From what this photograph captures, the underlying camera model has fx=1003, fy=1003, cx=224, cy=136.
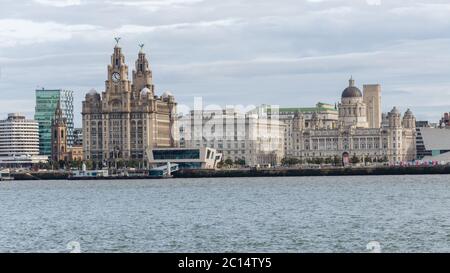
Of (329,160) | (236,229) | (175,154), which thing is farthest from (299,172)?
(236,229)

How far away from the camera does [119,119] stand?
176 m

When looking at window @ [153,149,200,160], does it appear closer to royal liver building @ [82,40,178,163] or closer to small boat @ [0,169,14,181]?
royal liver building @ [82,40,178,163]

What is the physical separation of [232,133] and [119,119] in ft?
67.9

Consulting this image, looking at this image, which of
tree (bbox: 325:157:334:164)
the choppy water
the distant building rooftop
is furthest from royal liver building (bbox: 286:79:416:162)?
the choppy water

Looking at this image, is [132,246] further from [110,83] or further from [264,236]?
[110,83]

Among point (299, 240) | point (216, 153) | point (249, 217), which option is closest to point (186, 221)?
point (249, 217)

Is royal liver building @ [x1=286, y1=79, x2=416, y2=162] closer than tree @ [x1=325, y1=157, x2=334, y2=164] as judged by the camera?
No

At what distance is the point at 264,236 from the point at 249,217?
11.7 meters

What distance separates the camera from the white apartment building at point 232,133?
164750 millimetres

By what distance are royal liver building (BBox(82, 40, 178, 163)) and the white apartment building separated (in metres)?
6.25

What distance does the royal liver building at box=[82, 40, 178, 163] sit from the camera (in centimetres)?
17512

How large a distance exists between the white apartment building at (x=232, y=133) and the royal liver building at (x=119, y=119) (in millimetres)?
6248

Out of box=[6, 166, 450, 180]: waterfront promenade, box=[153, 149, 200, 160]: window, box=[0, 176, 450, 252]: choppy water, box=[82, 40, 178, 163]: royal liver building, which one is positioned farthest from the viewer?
box=[82, 40, 178, 163]: royal liver building
